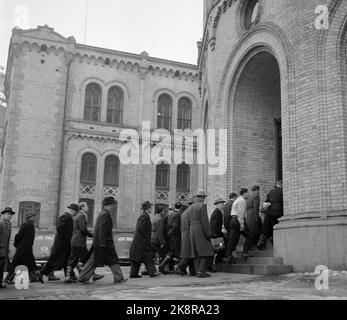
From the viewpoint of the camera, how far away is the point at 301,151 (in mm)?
11789

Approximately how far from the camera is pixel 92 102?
3322cm

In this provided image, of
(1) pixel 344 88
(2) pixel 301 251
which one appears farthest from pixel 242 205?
(1) pixel 344 88

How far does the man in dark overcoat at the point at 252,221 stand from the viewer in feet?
40.2

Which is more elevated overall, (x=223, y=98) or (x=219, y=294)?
(x=223, y=98)

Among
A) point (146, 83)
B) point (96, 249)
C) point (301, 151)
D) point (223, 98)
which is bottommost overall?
point (96, 249)

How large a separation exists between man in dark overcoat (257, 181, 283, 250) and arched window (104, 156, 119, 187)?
2054cm

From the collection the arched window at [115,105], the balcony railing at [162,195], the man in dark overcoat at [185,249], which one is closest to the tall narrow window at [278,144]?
the man in dark overcoat at [185,249]

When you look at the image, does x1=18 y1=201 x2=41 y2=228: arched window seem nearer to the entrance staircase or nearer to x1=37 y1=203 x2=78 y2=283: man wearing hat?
x1=37 y1=203 x2=78 y2=283: man wearing hat

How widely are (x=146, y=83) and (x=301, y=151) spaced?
2406 centimetres

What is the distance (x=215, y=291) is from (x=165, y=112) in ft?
91.3

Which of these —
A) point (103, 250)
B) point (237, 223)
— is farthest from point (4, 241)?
point (237, 223)

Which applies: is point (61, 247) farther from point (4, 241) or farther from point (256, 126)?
point (256, 126)

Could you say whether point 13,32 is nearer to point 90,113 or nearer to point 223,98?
point 90,113

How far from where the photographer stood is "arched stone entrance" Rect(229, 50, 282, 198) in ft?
50.8
